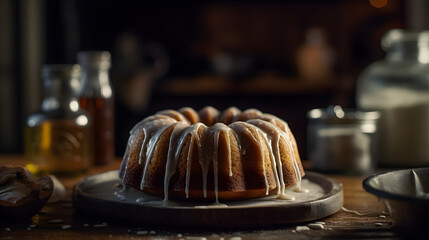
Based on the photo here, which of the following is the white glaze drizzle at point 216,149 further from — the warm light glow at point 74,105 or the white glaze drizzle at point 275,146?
the warm light glow at point 74,105

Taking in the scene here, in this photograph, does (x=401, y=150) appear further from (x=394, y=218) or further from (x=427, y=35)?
(x=394, y=218)

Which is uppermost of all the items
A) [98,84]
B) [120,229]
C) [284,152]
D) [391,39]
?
[391,39]

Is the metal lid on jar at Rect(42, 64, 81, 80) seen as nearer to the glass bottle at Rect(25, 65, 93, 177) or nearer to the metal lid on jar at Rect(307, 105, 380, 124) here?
the glass bottle at Rect(25, 65, 93, 177)

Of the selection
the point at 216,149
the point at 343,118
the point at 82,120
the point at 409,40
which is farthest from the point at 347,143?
the point at 82,120

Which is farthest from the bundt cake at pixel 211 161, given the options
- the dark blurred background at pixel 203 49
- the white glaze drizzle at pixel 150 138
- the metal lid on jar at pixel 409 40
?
the dark blurred background at pixel 203 49

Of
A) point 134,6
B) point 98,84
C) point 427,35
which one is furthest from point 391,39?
point 134,6

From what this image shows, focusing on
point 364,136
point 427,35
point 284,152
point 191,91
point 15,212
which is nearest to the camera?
point 15,212

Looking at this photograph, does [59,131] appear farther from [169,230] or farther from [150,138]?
[169,230]

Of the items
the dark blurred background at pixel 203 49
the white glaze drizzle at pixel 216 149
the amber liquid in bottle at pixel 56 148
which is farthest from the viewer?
the dark blurred background at pixel 203 49
